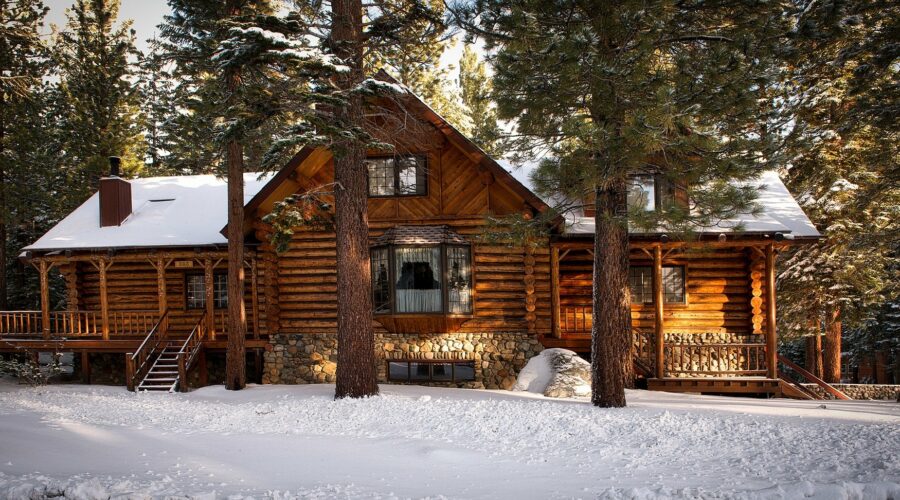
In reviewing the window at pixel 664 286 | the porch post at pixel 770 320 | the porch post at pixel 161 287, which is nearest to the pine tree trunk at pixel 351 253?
the porch post at pixel 161 287

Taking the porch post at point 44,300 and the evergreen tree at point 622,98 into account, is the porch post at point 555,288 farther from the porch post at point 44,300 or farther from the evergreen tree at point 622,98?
the porch post at point 44,300

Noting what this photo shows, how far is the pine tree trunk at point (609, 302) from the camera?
11.4m

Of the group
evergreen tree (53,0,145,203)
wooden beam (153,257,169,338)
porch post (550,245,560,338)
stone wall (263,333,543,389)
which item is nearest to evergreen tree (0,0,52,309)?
evergreen tree (53,0,145,203)

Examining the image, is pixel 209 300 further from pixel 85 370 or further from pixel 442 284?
pixel 442 284

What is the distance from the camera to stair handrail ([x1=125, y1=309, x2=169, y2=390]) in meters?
15.6

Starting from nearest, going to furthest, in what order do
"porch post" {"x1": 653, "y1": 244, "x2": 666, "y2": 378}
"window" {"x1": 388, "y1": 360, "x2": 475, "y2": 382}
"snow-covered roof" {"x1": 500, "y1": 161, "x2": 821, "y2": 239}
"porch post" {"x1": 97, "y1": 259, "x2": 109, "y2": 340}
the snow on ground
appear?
1. the snow on ground
2. "porch post" {"x1": 653, "y1": 244, "x2": 666, "y2": 378}
3. "snow-covered roof" {"x1": 500, "y1": 161, "x2": 821, "y2": 239}
4. "window" {"x1": 388, "y1": 360, "x2": 475, "y2": 382}
5. "porch post" {"x1": 97, "y1": 259, "x2": 109, "y2": 340}

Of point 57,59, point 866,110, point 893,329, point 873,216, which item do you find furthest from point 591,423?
point 57,59

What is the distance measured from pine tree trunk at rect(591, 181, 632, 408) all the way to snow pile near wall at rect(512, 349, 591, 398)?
1883 mm

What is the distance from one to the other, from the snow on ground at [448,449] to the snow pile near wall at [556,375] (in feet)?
2.67

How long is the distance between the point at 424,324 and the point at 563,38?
27.7 feet

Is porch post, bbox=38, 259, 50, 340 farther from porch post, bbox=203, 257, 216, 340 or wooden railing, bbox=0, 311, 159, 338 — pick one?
porch post, bbox=203, 257, 216, 340

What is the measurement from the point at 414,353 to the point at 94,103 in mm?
21190

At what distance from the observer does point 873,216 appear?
19203mm

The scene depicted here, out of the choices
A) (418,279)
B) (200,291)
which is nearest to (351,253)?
(418,279)
